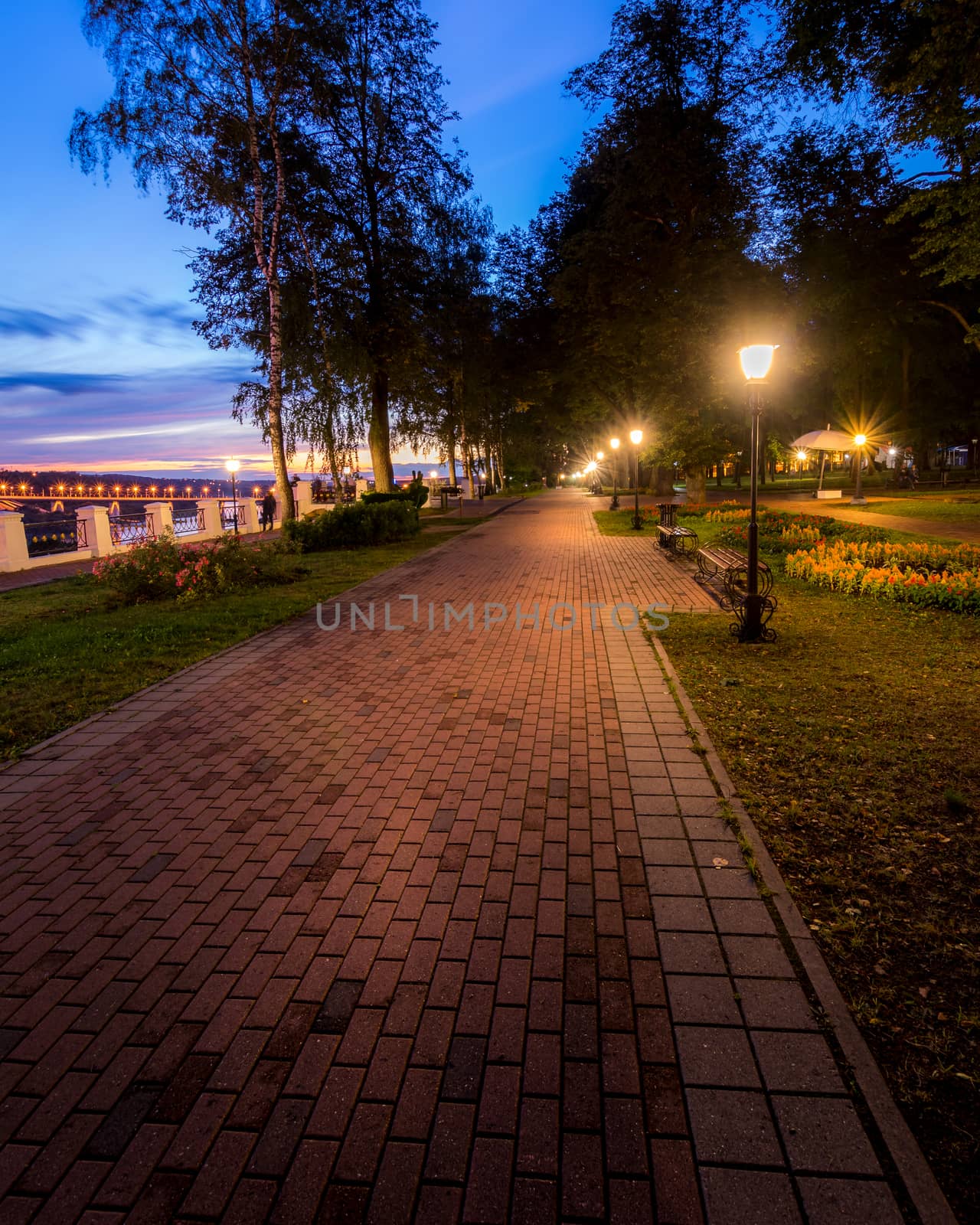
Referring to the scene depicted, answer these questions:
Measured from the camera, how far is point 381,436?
27266 mm

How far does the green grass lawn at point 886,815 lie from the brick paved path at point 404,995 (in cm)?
28

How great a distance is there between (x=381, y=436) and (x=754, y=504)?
72.6 ft

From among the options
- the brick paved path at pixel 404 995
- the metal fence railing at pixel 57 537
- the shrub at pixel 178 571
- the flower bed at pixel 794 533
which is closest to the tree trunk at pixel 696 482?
the flower bed at pixel 794 533

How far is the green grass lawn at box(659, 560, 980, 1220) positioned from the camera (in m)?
2.34

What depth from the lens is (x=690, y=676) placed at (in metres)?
6.61

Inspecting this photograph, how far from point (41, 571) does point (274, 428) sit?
670cm

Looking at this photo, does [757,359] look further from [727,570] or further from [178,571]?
[178,571]

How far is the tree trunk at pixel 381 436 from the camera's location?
86.1ft

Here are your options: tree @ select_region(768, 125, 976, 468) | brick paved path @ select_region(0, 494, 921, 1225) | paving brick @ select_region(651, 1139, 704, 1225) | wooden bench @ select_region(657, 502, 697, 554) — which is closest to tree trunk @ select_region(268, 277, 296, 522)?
wooden bench @ select_region(657, 502, 697, 554)

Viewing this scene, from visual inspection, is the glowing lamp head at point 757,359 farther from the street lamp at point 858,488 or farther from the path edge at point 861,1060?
the street lamp at point 858,488

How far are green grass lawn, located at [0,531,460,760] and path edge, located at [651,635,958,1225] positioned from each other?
18.3 ft

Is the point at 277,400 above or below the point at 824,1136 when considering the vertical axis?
above

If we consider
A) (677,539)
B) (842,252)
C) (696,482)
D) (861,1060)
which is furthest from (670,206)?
(861,1060)

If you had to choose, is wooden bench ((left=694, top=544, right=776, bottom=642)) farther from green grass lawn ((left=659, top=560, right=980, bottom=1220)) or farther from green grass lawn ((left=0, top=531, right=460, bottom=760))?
green grass lawn ((left=0, top=531, right=460, bottom=760))
